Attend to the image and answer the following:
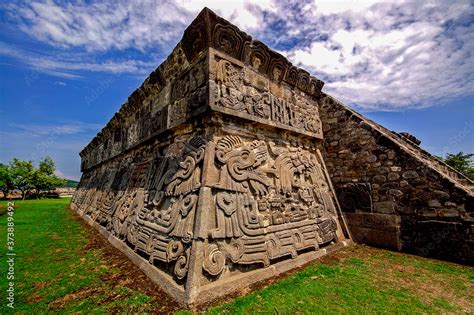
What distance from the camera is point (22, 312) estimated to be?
2172mm

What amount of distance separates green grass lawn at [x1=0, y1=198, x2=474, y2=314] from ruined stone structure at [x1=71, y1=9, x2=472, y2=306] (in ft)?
0.82

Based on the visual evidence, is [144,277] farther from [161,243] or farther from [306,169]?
[306,169]

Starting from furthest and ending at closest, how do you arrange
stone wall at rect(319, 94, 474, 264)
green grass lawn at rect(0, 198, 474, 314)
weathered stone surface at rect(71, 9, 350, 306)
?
stone wall at rect(319, 94, 474, 264) → weathered stone surface at rect(71, 9, 350, 306) → green grass lawn at rect(0, 198, 474, 314)

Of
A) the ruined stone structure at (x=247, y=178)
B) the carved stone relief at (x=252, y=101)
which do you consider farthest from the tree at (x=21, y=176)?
the carved stone relief at (x=252, y=101)

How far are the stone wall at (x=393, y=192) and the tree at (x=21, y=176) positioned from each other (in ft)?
95.9

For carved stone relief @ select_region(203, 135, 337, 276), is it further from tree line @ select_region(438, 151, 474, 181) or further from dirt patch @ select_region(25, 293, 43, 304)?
tree line @ select_region(438, 151, 474, 181)

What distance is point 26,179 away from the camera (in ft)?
72.0

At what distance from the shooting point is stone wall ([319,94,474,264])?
11.7ft

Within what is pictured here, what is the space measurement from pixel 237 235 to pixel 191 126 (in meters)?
1.93

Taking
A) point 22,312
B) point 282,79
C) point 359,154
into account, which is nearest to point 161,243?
point 22,312

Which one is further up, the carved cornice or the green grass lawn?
the carved cornice

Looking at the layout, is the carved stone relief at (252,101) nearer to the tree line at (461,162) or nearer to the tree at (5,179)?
the tree line at (461,162)

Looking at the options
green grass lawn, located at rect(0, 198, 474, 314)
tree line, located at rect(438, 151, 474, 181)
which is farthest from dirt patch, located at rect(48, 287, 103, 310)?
tree line, located at rect(438, 151, 474, 181)

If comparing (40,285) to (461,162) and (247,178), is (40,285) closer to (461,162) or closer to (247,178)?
(247,178)
